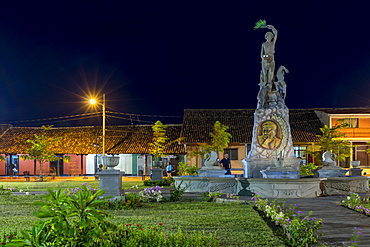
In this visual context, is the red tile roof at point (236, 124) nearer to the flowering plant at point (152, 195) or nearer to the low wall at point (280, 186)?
the low wall at point (280, 186)

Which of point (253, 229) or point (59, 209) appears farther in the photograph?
point (253, 229)

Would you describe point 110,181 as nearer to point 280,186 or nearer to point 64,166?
point 280,186

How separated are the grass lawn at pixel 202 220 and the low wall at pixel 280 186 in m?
2.77

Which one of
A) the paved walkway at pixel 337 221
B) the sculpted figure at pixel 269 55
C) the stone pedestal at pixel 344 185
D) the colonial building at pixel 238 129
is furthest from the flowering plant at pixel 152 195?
the colonial building at pixel 238 129

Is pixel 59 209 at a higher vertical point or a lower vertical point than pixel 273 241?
higher

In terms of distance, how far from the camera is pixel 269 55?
695 inches

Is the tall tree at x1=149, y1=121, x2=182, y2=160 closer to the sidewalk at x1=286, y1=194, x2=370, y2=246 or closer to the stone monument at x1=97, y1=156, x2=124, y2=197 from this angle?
the stone monument at x1=97, y1=156, x2=124, y2=197

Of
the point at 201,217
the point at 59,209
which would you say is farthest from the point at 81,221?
the point at 201,217

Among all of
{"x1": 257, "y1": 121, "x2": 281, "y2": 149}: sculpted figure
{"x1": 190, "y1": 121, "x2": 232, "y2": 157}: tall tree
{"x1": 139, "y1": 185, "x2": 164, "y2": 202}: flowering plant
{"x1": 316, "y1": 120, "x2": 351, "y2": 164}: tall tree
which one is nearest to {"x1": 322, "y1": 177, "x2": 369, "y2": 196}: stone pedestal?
{"x1": 257, "y1": 121, "x2": 281, "y2": 149}: sculpted figure

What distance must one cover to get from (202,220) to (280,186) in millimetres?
5908

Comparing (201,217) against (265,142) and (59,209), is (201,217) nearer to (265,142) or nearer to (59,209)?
(59,209)

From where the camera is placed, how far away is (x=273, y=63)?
17672 millimetres

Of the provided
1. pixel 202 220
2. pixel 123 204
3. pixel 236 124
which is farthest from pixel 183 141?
pixel 202 220

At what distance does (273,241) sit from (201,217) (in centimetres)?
284
